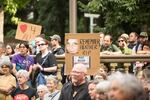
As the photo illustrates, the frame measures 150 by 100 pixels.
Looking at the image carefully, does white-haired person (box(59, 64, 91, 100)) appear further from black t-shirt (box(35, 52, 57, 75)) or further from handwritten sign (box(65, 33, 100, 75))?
black t-shirt (box(35, 52, 57, 75))

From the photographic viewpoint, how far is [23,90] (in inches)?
436

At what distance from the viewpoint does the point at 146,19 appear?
62.3 ft

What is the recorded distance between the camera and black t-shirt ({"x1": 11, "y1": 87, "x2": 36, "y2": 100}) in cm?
1097

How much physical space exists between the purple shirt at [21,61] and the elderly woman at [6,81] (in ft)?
3.14

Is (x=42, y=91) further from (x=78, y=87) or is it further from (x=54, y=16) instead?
(x=54, y=16)

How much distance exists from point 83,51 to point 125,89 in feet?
20.4

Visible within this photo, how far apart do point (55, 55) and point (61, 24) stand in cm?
2100

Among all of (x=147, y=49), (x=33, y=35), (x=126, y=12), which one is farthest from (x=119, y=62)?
(x=126, y=12)

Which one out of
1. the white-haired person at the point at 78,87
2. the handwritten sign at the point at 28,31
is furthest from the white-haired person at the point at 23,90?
the handwritten sign at the point at 28,31

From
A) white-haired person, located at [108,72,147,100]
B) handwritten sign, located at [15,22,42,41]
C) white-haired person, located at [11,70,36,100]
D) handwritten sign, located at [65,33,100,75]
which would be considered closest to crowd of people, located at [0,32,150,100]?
white-haired person, located at [11,70,36,100]

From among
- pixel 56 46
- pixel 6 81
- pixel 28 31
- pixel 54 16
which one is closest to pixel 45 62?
pixel 6 81

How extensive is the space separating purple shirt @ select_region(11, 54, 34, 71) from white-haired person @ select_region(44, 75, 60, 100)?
154 centimetres

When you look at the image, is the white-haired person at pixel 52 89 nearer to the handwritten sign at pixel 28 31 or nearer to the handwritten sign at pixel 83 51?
the handwritten sign at pixel 83 51

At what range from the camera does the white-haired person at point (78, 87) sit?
368 inches
